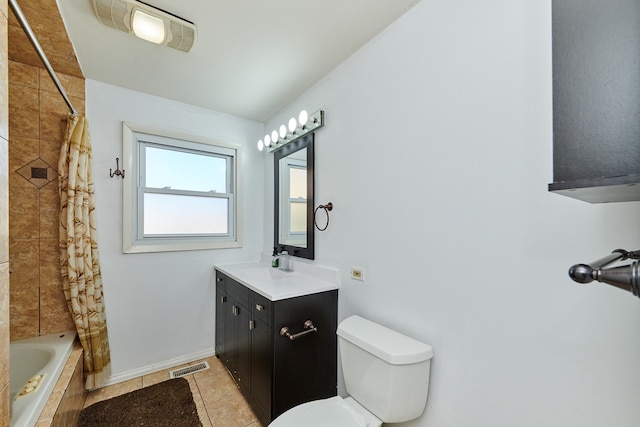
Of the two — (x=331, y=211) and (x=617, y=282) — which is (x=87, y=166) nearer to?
(x=331, y=211)

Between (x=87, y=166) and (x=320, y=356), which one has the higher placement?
(x=87, y=166)

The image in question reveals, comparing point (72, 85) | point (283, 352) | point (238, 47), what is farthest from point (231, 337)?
point (72, 85)

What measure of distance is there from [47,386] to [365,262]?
1754 mm

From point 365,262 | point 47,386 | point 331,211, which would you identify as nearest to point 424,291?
point 365,262

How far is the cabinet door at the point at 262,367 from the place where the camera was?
5.05ft

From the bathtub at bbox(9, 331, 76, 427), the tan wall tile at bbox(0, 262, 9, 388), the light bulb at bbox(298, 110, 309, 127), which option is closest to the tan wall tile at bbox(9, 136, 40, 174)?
the bathtub at bbox(9, 331, 76, 427)

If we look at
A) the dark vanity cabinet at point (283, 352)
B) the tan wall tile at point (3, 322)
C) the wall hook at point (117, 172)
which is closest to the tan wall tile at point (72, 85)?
the wall hook at point (117, 172)

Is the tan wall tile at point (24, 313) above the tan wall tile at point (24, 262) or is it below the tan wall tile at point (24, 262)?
below

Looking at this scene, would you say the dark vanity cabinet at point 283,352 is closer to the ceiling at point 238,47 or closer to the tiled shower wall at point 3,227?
the tiled shower wall at point 3,227

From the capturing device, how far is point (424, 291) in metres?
1.29

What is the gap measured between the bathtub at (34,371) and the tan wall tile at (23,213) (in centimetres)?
70

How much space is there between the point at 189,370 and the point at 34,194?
1745 millimetres

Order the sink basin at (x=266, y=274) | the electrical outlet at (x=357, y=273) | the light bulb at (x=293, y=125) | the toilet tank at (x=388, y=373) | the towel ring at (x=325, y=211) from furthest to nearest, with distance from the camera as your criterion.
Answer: the light bulb at (x=293, y=125), the sink basin at (x=266, y=274), the towel ring at (x=325, y=211), the electrical outlet at (x=357, y=273), the toilet tank at (x=388, y=373)

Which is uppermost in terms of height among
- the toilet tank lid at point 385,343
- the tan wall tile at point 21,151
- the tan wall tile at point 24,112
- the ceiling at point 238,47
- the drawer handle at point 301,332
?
the ceiling at point 238,47
